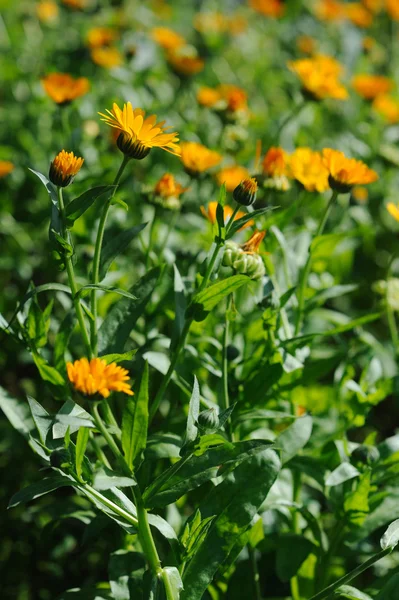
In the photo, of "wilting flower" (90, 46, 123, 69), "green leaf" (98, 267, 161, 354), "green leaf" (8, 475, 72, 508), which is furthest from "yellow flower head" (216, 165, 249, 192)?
"green leaf" (8, 475, 72, 508)

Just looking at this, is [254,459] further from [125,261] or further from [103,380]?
[125,261]

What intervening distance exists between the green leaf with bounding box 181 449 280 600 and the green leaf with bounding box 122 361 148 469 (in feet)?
0.66

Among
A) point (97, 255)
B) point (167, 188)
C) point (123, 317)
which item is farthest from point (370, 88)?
point (97, 255)

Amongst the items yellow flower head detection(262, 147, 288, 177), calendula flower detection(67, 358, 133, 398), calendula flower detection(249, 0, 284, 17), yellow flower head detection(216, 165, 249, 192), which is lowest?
calendula flower detection(249, 0, 284, 17)

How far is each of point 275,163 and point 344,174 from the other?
1.09 feet

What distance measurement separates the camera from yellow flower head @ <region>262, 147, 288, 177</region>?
6.11 feet

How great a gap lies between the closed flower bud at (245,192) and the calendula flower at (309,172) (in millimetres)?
396

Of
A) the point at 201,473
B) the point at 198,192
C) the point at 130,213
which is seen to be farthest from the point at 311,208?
the point at 201,473

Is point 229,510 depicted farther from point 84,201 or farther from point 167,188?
point 167,188

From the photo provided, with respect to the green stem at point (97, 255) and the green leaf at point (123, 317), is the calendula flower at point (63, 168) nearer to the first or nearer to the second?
the green stem at point (97, 255)

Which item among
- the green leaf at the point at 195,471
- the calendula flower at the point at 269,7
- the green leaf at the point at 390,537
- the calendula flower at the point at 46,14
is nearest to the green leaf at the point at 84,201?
the green leaf at the point at 195,471

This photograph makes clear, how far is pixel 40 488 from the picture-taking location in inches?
49.0

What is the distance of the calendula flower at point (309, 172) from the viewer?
1768mm

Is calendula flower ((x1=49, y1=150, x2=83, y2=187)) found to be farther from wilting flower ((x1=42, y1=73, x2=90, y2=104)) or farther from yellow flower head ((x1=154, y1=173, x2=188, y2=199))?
wilting flower ((x1=42, y1=73, x2=90, y2=104))
